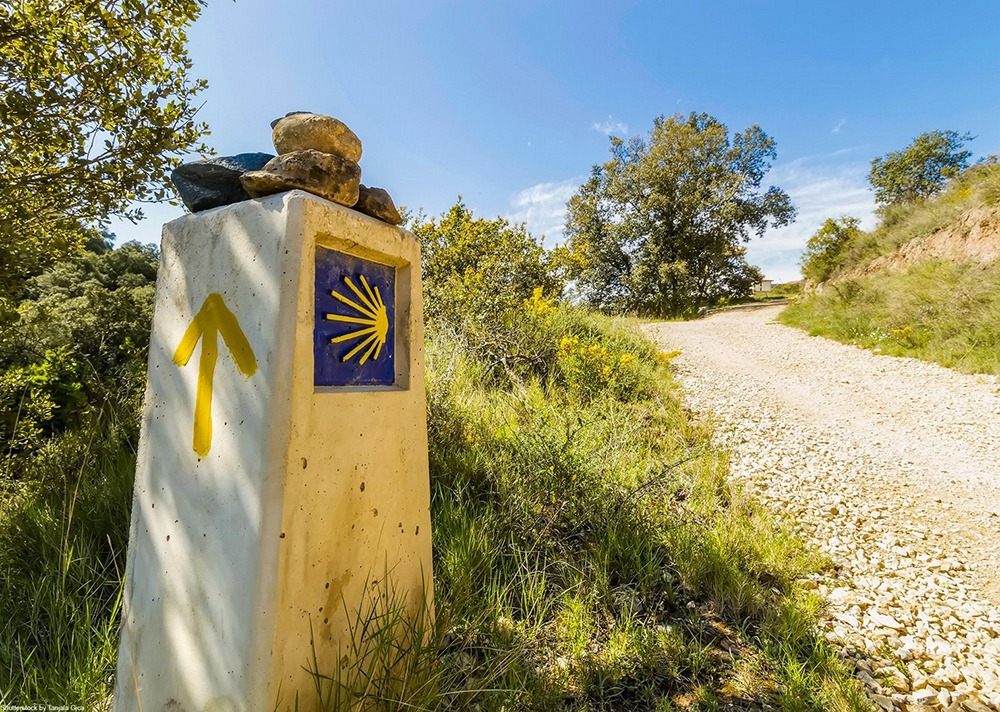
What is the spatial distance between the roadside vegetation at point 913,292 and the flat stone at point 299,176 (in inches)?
314

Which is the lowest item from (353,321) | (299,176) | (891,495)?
(891,495)

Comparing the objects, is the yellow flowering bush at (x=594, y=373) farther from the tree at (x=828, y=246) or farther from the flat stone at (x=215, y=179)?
the tree at (x=828, y=246)

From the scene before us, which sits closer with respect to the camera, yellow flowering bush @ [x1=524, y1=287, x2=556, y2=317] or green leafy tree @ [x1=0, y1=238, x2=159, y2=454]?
green leafy tree @ [x1=0, y1=238, x2=159, y2=454]

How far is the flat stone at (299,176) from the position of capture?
139 centimetres

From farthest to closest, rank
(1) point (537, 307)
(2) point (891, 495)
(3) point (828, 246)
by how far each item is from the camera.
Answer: (3) point (828, 246) < (1) point (537, 307) < (2) point (891, 495)

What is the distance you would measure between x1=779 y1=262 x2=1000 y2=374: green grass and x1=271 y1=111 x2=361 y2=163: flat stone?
7939mm

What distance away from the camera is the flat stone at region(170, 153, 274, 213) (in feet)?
5.01

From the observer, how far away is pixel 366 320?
1.58 m

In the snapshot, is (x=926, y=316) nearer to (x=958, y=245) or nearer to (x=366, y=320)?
(x=958, y=245)

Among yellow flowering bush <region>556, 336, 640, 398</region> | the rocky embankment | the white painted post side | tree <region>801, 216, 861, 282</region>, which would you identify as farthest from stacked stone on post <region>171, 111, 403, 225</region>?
tree <region>801, 216, 861, 282</region>

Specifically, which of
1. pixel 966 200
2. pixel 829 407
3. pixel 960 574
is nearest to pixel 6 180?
pixel 960 574

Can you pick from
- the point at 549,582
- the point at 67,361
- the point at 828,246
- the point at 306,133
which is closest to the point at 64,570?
the point at 306,133

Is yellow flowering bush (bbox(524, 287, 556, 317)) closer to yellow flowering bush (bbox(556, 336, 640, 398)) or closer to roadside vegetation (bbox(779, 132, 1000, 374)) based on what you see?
yellow flowering bush (bbox(556, 336, 640, 398))

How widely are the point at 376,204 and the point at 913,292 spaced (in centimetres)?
1053
